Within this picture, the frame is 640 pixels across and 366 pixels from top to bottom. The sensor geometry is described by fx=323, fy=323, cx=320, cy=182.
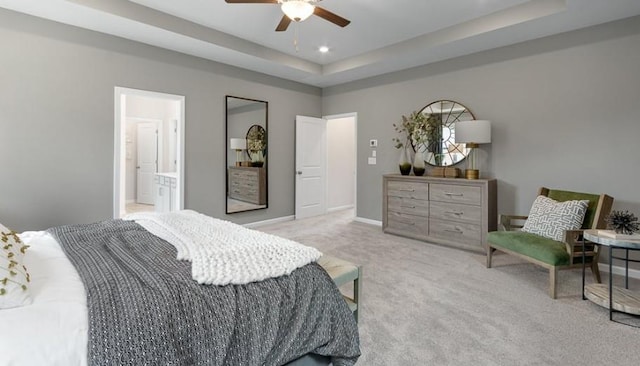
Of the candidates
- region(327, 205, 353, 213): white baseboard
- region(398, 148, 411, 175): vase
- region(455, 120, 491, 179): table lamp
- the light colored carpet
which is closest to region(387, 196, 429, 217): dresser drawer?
region(398, 148, 411, 175): vase

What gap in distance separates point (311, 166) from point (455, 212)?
2.95 m

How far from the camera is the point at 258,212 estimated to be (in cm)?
551

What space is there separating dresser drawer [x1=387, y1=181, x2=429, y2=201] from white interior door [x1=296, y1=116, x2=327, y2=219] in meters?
1.82

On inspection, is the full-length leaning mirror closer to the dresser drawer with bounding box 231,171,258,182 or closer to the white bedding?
the dresser drawer with bounding box 231,171,258,182

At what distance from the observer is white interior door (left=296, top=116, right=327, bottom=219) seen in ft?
20.0

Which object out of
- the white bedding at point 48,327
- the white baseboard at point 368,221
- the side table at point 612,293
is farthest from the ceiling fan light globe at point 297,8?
the white baseboard at point 368,221

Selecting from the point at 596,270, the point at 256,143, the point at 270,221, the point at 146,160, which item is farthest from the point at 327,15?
the point at 146,160

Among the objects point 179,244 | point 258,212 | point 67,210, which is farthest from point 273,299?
point 258,212

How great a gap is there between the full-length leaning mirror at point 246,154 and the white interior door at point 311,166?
0.76 m

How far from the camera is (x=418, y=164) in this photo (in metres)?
4.84

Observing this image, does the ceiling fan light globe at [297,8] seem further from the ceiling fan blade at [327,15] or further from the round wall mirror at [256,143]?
the round wall mirror at [256,143]

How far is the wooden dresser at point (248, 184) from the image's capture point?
512cm

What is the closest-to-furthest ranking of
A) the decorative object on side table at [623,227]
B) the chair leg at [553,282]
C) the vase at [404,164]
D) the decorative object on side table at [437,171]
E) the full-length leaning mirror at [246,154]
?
the decorative object on side table at [623,227]
the chair leg at [553,282]
the decorative object on side table at [437,171]
the vase at [404,164]
the full-length leaning mirror at [246,154]

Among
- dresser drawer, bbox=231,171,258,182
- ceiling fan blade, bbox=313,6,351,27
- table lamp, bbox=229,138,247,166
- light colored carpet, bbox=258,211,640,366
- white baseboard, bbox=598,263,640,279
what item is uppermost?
ceiling fan blade, bbox=313,6,351,27
